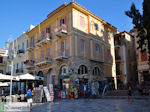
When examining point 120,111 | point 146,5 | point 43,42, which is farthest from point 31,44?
point 120,111

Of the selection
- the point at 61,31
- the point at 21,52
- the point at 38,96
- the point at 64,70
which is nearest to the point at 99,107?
the point at 38,96

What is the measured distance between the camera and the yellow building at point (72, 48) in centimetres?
2055

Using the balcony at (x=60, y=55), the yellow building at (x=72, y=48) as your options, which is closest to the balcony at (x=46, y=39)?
the yellow building at (x=72, y=48)

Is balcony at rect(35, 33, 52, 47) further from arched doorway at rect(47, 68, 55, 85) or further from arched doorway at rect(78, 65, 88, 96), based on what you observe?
arched doorway at rect(78, 65, 88, 96)

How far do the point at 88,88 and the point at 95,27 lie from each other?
Answer: 915cm

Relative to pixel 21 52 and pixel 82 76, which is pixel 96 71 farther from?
pixel 21 52

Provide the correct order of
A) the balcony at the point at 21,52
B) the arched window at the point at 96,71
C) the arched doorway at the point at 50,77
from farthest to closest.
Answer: the balcony at the point at 21,52, the arched window at the point at 96,71, the arched doorway at the point at 50,77

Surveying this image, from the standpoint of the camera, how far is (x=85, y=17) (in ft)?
74.7

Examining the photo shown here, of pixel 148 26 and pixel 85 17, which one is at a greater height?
pixel 85 17

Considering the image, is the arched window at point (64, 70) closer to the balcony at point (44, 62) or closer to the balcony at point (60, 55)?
the balcony at point (60, 55)

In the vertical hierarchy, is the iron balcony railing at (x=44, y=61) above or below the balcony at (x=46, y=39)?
below

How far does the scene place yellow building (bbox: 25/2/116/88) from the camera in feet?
67.4

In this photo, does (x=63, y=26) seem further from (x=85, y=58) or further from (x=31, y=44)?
(x=31, y=44)

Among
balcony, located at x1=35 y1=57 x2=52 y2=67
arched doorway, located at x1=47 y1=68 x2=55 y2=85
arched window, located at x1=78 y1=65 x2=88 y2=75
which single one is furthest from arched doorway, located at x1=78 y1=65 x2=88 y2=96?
balcony, located at x1=35 y1=57 x2=52 y2=67
